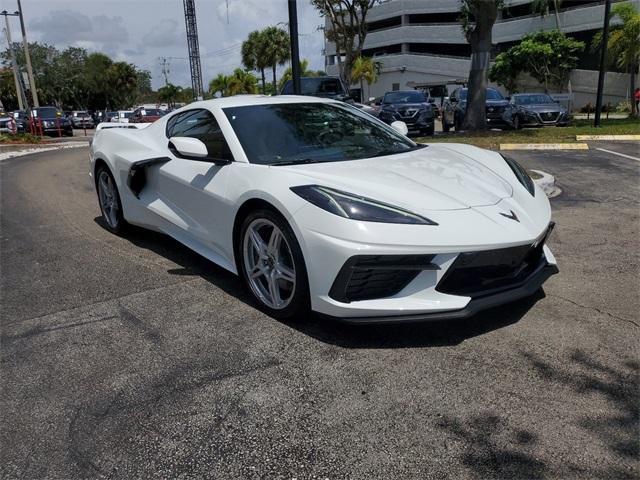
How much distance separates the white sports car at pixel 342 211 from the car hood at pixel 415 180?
11mm

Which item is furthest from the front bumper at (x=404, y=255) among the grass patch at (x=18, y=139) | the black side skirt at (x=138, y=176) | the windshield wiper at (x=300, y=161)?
the grass patch at (x=18, y=139)

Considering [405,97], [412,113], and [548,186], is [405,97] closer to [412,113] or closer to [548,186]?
[412,113]

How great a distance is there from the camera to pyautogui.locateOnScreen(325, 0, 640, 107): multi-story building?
3803cm

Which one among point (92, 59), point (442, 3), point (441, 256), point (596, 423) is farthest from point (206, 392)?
point (92, 59)

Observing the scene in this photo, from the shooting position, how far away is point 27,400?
8.47 feet

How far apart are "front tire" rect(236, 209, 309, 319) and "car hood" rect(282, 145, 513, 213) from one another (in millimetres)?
338

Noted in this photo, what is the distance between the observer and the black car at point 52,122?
27.8 meters

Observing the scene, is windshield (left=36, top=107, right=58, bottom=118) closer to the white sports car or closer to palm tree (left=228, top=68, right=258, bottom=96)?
the white sports car

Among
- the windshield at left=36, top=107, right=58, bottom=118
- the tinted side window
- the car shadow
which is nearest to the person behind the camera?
the car shadow

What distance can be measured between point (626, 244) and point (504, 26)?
45592mm

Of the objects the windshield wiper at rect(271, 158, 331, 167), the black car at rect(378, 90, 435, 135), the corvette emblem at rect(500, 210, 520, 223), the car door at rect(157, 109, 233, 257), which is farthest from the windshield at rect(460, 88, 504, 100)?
the corvette emblem at rect(500, 210, 520, 223)

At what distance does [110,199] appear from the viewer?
5.43m

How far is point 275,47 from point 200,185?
54985mm

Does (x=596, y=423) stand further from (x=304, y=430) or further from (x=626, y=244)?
(x=626, y=244)
